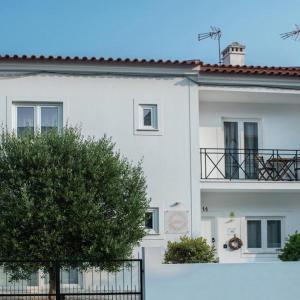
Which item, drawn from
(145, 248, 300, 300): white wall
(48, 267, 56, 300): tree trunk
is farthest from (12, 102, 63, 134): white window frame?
(145, 248, 300, 300): white wall

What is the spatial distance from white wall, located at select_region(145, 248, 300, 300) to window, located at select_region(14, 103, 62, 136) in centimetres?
603

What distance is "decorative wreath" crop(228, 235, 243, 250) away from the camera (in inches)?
837

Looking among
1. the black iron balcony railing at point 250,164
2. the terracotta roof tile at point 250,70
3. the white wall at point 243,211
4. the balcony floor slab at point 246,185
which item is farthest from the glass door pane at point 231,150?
the terracotta roof tile at point 250,70

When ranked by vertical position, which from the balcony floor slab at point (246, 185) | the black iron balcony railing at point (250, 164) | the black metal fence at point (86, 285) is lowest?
the black metal fence at point (86, 285)

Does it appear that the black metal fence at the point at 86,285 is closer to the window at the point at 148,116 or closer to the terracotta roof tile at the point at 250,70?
the window at the point at 148,116

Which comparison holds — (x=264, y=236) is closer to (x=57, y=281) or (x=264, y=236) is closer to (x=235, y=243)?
(x=235, y=243)

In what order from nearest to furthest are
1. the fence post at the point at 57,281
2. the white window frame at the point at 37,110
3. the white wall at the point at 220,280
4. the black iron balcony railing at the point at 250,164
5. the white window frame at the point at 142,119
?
the fence post at the point at 57,281 < the white wall at the point at 220,280 < the white window frame at the point at 37,110 < the white window frame at the point at 142,119 < the black iron balcony railing at the point at 250,164

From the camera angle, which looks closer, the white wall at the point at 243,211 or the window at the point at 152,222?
the window at the point at 152,222

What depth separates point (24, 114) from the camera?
62.7 ft

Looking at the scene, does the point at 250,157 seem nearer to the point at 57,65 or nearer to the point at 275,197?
the point at 275,197

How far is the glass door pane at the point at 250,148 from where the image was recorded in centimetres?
2159

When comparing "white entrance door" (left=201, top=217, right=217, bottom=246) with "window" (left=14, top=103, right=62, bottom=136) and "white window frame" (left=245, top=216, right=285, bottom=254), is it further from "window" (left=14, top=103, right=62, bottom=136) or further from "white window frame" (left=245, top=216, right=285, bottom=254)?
"window" (left=14, top=103, right=62, bottom=136)

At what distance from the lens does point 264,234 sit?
21734 mm

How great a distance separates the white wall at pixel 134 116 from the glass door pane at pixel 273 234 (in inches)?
143
